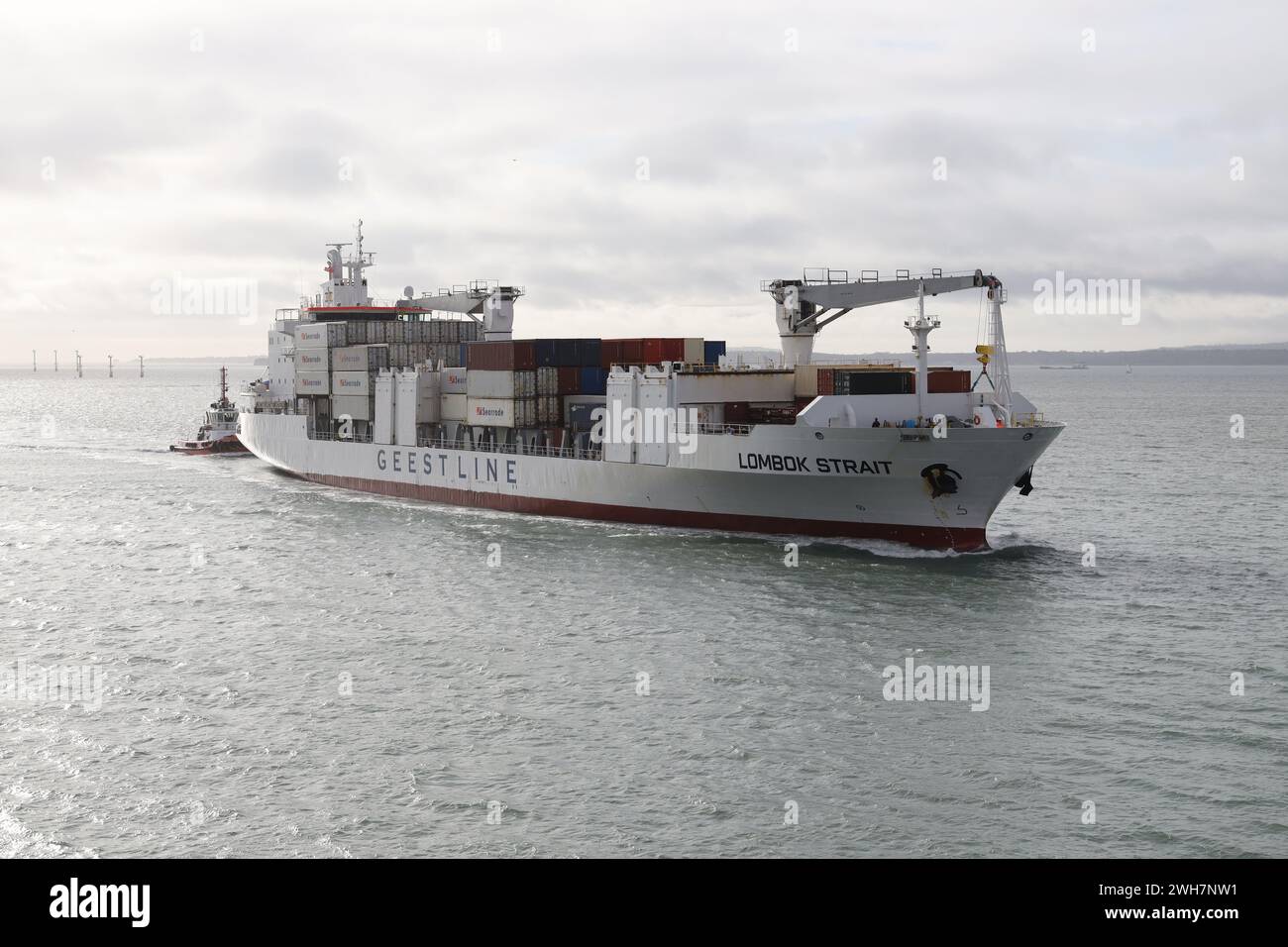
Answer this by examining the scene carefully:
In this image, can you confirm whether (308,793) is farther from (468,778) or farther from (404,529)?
(404,529)

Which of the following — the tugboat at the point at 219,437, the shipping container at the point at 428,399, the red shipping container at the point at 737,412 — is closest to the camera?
the red shipping container at the point at 737,412

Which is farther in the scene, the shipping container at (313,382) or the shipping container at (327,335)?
the shipping container at (327,335)

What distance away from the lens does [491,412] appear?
54.2 m

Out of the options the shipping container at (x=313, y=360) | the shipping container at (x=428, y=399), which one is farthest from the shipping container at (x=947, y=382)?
the shipping container at (x=313, y=360)

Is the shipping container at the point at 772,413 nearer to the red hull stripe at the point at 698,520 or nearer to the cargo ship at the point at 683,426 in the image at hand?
the cargo ship at the point at 683,426

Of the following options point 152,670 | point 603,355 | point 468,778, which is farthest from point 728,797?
point 603,355

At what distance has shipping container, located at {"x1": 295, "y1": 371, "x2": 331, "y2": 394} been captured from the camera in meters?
66.4

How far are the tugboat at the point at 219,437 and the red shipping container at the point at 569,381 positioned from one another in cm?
3755

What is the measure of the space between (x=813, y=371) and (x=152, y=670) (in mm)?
28458

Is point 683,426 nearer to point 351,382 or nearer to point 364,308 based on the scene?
point 351,382

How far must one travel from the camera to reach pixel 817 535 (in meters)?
42.5

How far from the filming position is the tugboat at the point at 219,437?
84.4m

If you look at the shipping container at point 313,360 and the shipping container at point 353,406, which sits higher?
the shipping container at point 313,360
